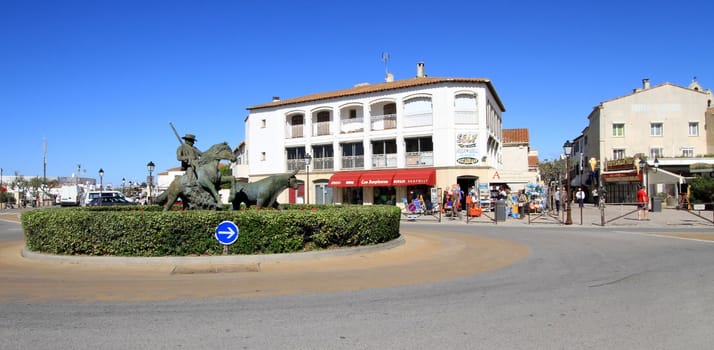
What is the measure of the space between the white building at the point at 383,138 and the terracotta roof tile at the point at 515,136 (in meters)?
9.34

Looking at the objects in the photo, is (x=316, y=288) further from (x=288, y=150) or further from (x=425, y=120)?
(x=288, y=150)

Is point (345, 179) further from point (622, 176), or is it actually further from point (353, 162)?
point (622, 176)

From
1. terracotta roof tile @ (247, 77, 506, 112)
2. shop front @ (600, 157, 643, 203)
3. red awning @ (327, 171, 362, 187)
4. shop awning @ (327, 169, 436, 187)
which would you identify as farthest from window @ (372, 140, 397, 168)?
shop front @ (600, 157, 643, 203)

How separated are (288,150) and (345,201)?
24.5 feet

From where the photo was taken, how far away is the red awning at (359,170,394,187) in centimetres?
3725

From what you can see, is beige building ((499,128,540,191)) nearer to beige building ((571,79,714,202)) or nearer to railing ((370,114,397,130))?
beige building ((571,79,714,202))

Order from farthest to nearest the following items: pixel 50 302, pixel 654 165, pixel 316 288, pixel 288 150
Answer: pixel 288 150 → pixel 654 165 → pixel 316 288 → pixel 50 302

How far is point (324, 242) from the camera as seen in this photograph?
37.6ft

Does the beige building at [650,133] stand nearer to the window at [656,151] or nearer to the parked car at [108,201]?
the window at [656,151]

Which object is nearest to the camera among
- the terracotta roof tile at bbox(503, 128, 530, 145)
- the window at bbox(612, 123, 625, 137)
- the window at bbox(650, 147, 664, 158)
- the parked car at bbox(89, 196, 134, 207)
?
the parked car at bbox(89, 196, 134, 207)

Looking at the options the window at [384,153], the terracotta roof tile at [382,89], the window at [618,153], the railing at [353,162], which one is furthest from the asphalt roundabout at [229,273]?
the window at [618,153]

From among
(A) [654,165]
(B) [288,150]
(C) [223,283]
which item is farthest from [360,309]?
(A) [654,165]

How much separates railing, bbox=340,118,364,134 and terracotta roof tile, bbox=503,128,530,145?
20558 millimetres

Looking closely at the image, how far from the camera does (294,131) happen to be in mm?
43656
